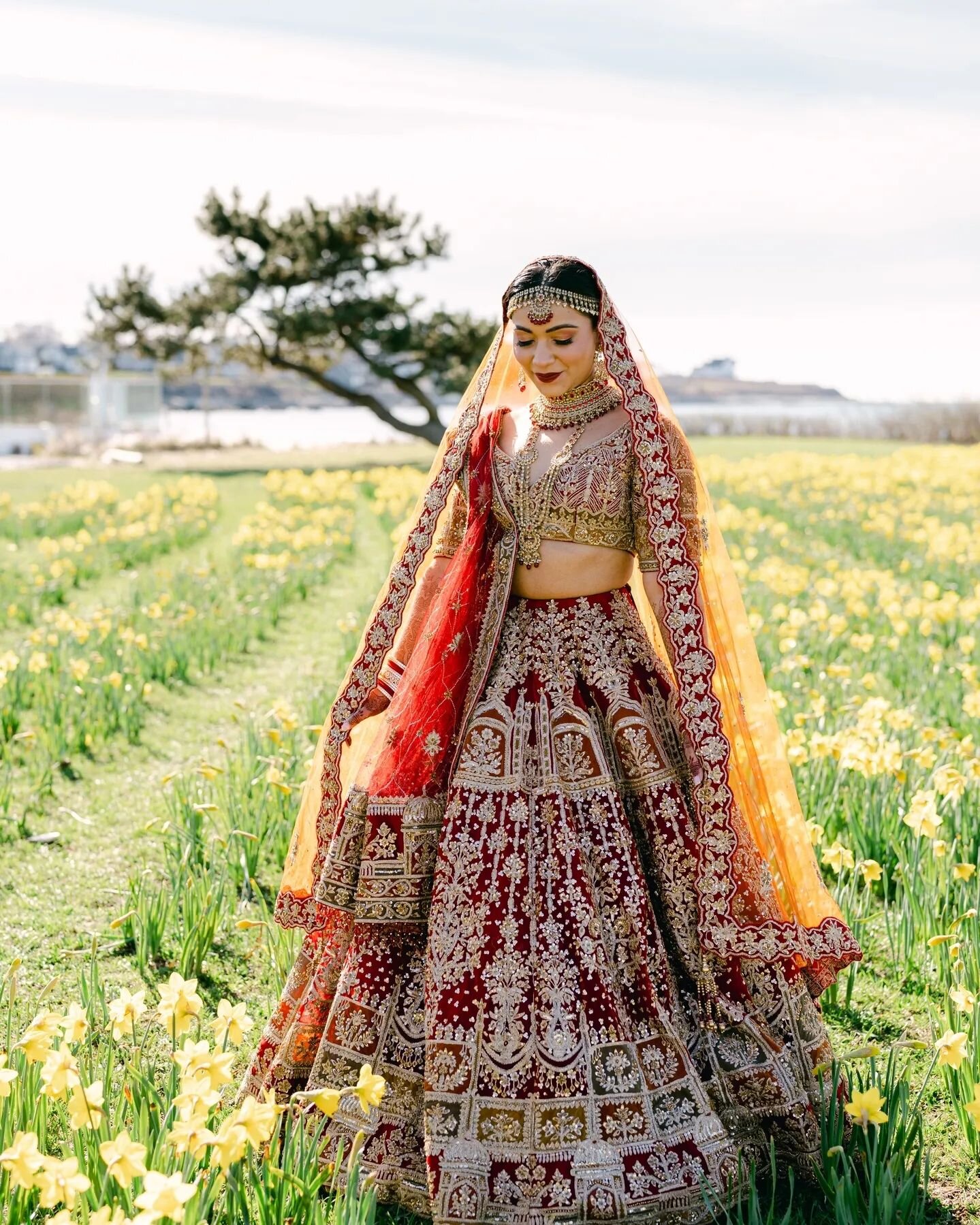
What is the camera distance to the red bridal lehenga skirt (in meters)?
2.73

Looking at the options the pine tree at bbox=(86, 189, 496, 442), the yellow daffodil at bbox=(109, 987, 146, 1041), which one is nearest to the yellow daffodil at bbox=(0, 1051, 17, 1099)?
the yellow daffodil at bbox=(109, 987, 146, 1041)

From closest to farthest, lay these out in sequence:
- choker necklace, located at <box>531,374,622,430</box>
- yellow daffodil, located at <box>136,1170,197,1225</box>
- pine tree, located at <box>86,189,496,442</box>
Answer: yellow daffodil, located at <box>136,1170,197,1225</box> < choker necklace, located at <box>531,374,622,430</box> < pine tree, located at <box>86,189,496,442</box>

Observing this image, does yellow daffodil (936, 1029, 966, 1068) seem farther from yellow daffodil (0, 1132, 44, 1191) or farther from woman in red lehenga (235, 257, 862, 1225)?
yellow daffodil (0, 1132, 44, 1191)

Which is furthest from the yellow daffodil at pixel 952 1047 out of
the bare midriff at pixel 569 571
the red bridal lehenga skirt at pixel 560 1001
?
the bare midriff at pixel 569 571

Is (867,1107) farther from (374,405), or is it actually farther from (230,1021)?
(374,405)

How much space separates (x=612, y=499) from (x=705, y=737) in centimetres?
59

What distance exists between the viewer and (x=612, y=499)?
314cm

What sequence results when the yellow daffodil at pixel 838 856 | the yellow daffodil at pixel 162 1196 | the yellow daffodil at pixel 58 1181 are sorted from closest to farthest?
the yellow daffodil at pixel 162 1196 < the yellow daffodil at pixel 58 1181 < the yellow daffodil at pixel 838 856

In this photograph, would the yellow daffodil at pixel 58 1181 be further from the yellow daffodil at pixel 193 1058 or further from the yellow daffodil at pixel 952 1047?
the yellow daffodil at pixel 952 1047

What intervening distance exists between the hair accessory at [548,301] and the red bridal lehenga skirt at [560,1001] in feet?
2.21

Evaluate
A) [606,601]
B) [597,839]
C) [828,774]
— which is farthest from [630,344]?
[828,774]

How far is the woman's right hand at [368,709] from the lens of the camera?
3156 millimetres

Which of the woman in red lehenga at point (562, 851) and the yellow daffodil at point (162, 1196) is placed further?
the woman in red lehenga at point (562, 851)

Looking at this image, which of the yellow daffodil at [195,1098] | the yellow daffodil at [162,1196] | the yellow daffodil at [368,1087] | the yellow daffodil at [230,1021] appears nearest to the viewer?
the yellow daffodil at [162,1196]
